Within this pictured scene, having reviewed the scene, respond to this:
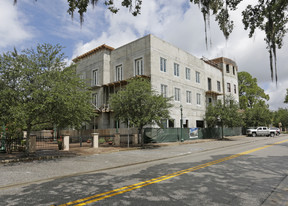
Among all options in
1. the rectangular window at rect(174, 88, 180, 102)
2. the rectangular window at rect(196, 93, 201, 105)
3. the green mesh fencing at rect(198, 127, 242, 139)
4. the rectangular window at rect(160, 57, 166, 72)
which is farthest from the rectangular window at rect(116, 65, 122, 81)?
the green mesh fencing at rect(198, 127, 242, 139)

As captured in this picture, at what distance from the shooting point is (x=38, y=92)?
40.4ft

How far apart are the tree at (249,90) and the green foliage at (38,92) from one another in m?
51.9

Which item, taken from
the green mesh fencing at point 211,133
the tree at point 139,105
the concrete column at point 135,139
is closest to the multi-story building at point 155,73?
the green mesh fencing at point 211,133

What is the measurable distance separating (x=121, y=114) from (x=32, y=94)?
9288 mm

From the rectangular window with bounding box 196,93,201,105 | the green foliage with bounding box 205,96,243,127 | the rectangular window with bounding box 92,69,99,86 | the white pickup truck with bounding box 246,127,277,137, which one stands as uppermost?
the rectangular window with bounding box 92,69,99,86

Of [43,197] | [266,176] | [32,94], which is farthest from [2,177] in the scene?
[266,176]

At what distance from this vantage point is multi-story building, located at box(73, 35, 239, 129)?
27641 millimetres

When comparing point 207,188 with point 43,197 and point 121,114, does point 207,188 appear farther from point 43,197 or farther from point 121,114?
point 121,114

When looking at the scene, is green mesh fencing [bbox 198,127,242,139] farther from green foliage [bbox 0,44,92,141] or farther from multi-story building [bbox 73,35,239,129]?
green foliage [bbox 0,44,92,141]

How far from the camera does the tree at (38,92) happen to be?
1224 centimetres

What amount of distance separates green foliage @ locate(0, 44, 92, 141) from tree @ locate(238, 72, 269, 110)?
51948 millimetres

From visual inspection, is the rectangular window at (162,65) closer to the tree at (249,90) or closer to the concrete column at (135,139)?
the concrete column at (135,139)

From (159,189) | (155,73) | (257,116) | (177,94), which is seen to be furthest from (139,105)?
(257,116)

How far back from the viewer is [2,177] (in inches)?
340
